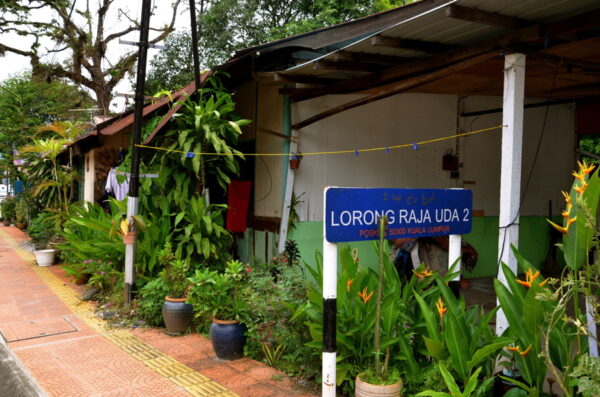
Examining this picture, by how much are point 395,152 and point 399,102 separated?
0.79 meters

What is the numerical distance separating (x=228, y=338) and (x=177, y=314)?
1.14m

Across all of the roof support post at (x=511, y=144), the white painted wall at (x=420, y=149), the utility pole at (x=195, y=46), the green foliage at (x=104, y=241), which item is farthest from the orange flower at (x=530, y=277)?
the green foliage at (x=104, y=241)

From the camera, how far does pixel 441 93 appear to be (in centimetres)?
810

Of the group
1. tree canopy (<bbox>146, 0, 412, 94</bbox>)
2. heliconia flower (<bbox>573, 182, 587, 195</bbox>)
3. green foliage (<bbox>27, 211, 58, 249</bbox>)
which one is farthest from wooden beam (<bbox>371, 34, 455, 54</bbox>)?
tree canopy (<bbox>146, 0, 412, 94</bbox>)

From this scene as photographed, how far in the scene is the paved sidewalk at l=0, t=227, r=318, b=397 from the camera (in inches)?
168

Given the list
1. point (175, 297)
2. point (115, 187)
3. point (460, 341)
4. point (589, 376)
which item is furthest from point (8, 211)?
point (589, 376)

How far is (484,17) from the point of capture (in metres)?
4.13

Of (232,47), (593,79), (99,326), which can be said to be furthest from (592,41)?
(232,47)

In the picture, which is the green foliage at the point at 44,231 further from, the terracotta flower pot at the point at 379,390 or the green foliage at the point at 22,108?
the terracotta flower pot at the point at 379,390

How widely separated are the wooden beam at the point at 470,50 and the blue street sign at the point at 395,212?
1475 millimetres

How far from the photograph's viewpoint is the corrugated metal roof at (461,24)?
398 centimetres

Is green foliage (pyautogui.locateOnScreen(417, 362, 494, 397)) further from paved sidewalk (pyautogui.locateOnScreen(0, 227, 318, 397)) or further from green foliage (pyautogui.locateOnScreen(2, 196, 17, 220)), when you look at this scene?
green foliage (pyautogui.locateOnScreen(2, 196, 17, 220))

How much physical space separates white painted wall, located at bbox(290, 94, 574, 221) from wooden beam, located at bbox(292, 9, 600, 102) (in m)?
0.93

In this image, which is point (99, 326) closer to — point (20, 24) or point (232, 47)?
point (232, 47)
